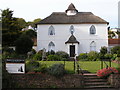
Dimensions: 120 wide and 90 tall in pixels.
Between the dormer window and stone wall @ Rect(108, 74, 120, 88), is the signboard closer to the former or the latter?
stone wall @ Rect(108, 74, 120, 88)

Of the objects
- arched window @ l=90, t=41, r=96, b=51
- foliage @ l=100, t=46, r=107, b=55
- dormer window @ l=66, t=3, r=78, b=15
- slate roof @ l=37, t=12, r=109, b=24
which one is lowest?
foliage @ l=100, t=46, r=107, b=55

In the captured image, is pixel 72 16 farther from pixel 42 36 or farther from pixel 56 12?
pixel 42 36

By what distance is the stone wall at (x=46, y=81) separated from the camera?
13.2 m

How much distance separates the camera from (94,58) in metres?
29.6

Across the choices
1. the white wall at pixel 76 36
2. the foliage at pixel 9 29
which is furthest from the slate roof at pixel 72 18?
the foliage at pixel 9 29

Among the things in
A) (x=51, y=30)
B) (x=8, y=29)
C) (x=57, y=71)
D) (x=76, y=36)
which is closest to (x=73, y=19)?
(x=76, y=36)

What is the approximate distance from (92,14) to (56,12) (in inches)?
293

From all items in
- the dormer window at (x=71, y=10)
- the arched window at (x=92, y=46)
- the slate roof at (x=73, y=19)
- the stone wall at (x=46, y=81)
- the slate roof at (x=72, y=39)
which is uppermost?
the dormer window at (x=71, y=10)

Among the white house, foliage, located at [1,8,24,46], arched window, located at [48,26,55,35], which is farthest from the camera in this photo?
arched window, located at [48,26,55,35]

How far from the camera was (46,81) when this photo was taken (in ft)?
43.4

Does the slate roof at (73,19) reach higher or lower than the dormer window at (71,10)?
lower

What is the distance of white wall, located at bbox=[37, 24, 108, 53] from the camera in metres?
37.8

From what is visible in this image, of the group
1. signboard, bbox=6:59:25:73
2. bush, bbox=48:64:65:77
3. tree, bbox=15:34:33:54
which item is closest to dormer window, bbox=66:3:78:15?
tree, bbox=15:34:33:54

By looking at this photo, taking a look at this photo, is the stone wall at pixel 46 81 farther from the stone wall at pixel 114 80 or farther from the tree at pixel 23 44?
the tree at pixel 23 44
